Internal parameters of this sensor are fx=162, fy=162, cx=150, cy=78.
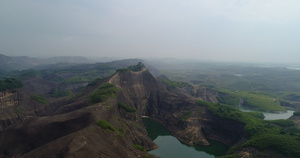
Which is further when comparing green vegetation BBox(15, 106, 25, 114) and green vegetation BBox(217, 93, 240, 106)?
green vegetation BBox(217, 93, 240, 106)

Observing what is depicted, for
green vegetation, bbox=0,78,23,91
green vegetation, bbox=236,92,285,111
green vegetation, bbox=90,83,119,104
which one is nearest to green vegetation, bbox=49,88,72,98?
green vegetation, bbox=0,78,23,91

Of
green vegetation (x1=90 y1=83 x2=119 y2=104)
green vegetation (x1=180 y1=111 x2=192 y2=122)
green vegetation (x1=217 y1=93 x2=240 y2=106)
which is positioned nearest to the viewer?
green vegetation (x1=90 y1=83 x2=119 y2=104)

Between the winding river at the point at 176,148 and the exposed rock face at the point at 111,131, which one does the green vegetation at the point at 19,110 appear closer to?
the exposed rock face at the point at 111,131

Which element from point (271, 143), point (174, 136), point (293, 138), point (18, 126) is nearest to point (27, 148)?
point (18, 126)

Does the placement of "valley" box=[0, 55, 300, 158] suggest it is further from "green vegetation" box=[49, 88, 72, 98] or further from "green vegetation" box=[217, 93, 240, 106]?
"green vegetation" box=[217, 93, 240, 106]

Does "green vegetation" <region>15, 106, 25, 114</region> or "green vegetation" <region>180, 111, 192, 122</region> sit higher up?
"green vegetation" <region>15, 106, 25, 114</region>

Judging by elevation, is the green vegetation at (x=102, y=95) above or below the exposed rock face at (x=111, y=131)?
above

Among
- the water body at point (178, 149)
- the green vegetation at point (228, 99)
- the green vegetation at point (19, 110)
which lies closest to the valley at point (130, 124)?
the green vegetation at point (19, 110)

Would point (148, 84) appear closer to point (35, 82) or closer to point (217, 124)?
point (217, 124)
